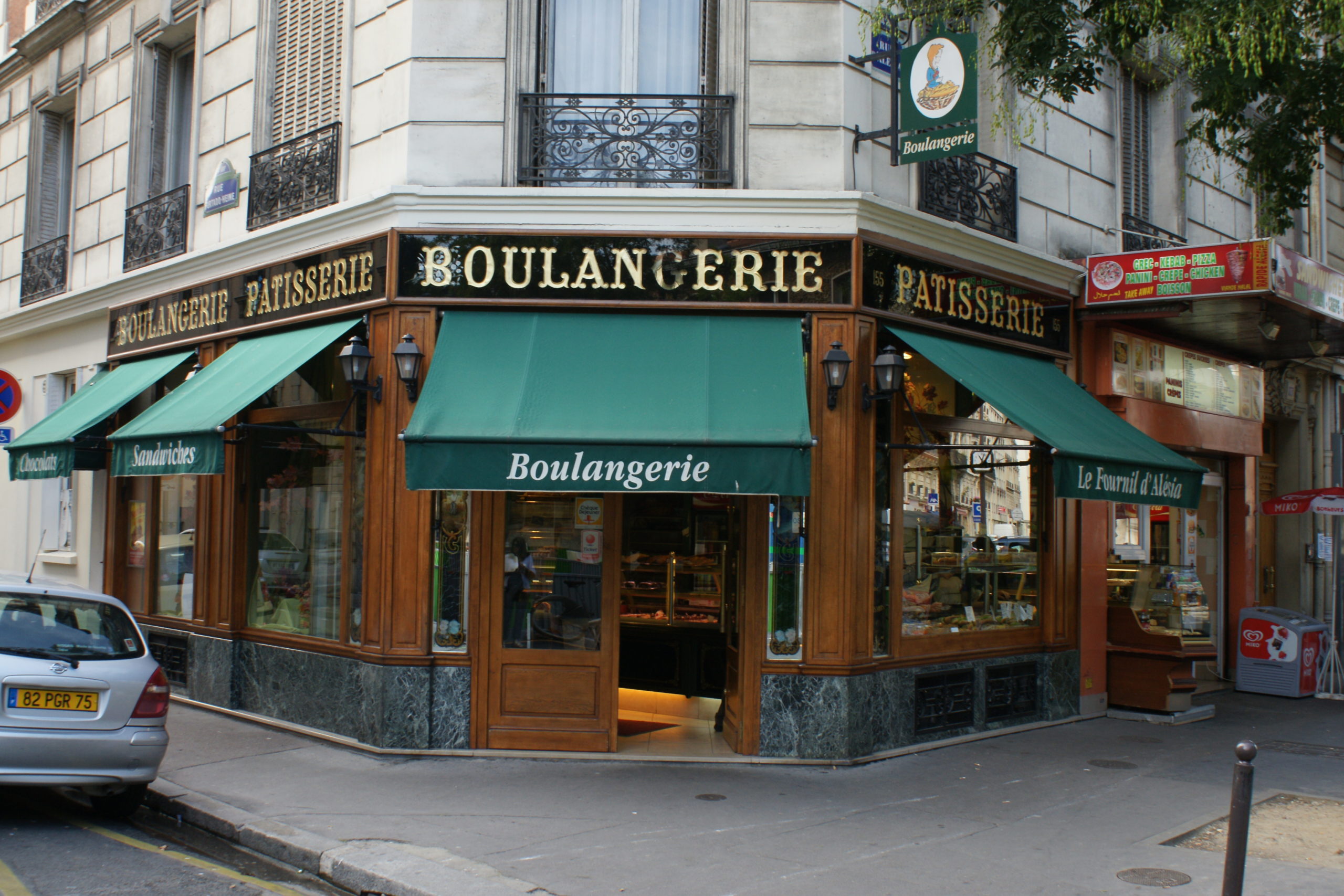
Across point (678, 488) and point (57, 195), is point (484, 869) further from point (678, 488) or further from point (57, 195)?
point (57, 195)

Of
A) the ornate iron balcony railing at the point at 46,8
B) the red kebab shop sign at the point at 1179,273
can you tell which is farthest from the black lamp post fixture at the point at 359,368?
the ornate iron balcony railing at the point at 46,8

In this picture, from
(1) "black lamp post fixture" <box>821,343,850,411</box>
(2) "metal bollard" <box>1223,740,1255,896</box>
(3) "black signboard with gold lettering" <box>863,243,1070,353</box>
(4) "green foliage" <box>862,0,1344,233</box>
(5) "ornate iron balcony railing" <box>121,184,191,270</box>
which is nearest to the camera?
(2) "metal bollard" <box>1223,740,1255,896</box>

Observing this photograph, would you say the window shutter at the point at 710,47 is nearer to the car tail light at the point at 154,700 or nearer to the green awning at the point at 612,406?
the green awning at the point at 612,406

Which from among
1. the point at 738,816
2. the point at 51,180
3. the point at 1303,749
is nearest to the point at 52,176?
the point at 51,180

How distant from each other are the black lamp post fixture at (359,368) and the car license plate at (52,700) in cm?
308

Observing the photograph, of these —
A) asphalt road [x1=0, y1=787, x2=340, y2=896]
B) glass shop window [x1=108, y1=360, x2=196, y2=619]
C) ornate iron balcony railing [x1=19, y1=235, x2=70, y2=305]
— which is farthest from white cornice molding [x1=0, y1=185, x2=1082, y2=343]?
ornate iron balcony railing [x1=19, y1=235, x2=70, y2=305]

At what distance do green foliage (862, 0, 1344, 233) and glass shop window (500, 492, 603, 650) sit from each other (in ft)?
14.4

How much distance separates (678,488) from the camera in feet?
25.3

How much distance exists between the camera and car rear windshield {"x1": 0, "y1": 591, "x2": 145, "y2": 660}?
658 cm

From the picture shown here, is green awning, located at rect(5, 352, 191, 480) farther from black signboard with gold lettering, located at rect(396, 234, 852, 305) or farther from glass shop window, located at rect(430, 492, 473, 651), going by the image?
glass shop window, located at rect(430, 492, 473, 651)

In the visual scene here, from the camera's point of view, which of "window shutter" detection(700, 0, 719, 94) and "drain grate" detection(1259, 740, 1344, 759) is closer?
"window shutter" detection(700, 0, 719, 94)

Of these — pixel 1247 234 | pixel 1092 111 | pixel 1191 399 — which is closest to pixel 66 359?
pixel 1092 111

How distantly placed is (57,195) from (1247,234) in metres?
15.4

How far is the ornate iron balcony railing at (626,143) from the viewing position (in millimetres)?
8898
